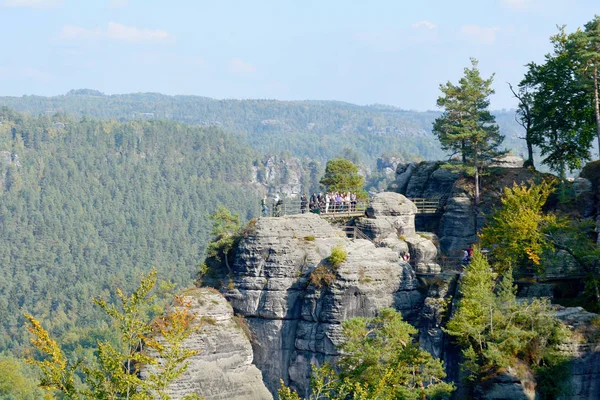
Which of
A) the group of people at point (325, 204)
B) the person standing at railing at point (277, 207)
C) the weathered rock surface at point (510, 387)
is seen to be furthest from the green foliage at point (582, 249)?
the person standing at railing at point (277, 207)

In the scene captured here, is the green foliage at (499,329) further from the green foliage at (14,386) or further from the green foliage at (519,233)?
the green foliage at (14,386)

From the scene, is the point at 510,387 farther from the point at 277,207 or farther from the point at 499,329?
the point at 277,207

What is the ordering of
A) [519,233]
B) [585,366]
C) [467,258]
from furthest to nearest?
1. [467,258]
2. [519,233]
3. [585,366]

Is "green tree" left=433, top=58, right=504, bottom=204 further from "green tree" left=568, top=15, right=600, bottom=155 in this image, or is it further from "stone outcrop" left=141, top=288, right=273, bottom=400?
"stone outcrop" left=141, top=288, right=273, bottom=400

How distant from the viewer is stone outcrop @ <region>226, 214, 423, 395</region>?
1933 inches

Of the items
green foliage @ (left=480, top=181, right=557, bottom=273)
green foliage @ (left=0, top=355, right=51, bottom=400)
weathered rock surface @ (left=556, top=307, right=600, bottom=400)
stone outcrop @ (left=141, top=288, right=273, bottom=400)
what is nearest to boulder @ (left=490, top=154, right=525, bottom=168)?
green foliage @ (left=480, top=181, right=557, bottom=273)

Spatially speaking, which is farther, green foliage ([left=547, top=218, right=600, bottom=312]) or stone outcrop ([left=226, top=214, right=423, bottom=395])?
stone outcrop ([left=226, top=214, right=423, bottom=395])

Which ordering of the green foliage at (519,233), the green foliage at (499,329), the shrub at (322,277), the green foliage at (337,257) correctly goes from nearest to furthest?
the green foliage at (499,329)
the green foliage at (519,233)
the shrub at (322,277)
the green foliage at (337,257)

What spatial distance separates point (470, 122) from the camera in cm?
5834

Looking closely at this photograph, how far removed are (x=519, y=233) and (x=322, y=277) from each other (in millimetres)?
10206

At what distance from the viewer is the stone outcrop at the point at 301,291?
161 ft

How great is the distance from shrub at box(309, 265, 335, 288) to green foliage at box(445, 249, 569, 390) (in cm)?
750

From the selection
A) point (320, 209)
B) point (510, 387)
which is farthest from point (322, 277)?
point (510, 387)

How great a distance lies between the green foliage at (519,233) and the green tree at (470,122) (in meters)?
9.92
